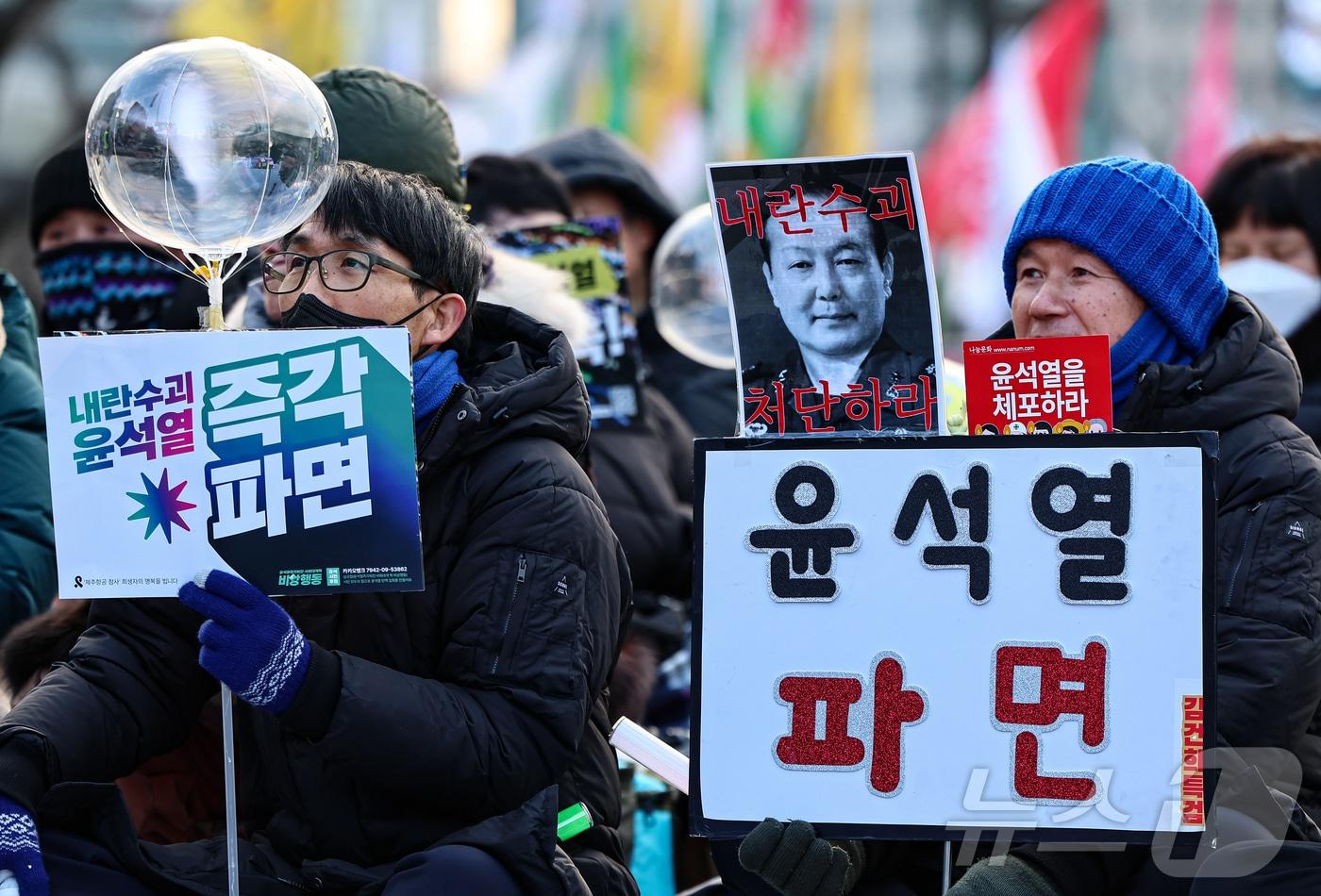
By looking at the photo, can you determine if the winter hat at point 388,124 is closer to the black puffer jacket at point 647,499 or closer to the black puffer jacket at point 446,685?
the black puffer jacket at point 647,499

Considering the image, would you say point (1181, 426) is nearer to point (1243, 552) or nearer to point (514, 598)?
point (1243, 552)

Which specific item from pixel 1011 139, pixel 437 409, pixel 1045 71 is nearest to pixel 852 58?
pixel 1045 71

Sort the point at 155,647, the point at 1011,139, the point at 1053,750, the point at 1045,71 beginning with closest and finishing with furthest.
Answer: the point at 1053,750, the point at 155,647, the point at 1011,139, the point at 1045,71

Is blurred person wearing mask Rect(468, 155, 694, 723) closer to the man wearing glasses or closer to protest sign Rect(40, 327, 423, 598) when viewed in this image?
the man wearing glasses

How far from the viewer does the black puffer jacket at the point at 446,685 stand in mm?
2854

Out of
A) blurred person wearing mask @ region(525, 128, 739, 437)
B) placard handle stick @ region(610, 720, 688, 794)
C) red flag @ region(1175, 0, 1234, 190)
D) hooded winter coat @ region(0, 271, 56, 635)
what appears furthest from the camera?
red flag @ region(1175, 0, 1234, 190)

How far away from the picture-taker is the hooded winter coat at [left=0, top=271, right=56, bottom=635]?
13.8 feet

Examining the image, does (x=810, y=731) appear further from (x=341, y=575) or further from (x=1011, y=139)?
(x=1011, y=139)

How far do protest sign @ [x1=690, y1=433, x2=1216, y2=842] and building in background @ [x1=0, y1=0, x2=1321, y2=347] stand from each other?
34.5ft

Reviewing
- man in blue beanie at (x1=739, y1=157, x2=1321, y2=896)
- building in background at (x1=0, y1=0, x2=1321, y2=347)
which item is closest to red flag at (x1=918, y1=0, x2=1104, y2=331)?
building in background at (x1=0, y1=0, x2=1321, y2=347)

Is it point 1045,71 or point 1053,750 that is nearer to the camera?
point 1053,750

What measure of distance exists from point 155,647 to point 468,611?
65 cm

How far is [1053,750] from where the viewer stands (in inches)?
106

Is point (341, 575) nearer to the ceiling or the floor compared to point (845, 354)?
nearer to the floor
